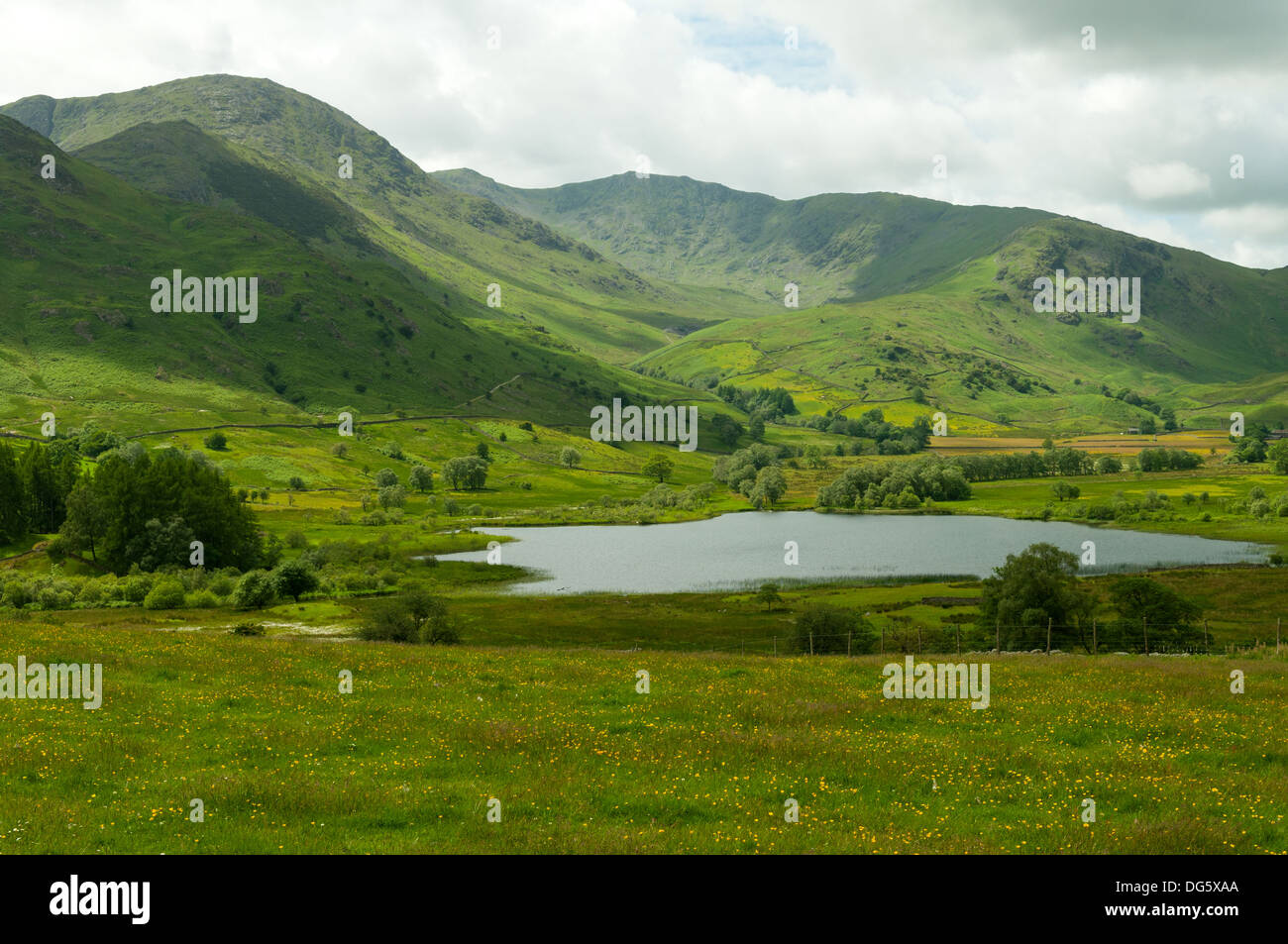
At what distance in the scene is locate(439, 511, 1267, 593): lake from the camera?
146 meters

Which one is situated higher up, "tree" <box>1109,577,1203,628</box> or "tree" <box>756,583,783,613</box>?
"tree" <box>1109,577,1203,628</box>

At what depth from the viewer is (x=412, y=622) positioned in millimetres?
74938

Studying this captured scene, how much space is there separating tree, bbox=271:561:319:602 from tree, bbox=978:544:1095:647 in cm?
8601

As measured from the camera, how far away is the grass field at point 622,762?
15461 millimetres

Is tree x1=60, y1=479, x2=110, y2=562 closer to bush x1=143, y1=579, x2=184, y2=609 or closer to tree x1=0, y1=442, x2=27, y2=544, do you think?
tree x1=0, y1=442, x2=27, y2=544

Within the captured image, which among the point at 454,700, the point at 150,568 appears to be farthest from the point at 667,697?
the point at 150,568

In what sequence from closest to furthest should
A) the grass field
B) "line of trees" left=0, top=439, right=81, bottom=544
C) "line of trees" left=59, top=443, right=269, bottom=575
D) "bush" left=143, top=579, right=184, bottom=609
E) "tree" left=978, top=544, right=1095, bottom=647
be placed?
the grass field → "tree" left=978, top=544, right=1095, bottom=647 → "bush" left=143, top=579, right=184, bottom=609 → "line of trees" left=59, top=443, right=269, bottom=575 → "line of trees" left=0, top=439, right=81, bottom=544

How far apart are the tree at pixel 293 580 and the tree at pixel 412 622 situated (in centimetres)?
4750

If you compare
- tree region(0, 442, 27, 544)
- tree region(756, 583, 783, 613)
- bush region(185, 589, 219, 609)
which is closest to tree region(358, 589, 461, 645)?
bush region(185, 589, 219, 609)

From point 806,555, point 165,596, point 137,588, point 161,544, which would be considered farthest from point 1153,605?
point 161,544

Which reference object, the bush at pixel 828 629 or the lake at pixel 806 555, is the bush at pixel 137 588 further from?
the bush at pixel 828 629

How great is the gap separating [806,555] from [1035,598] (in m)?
91.9
